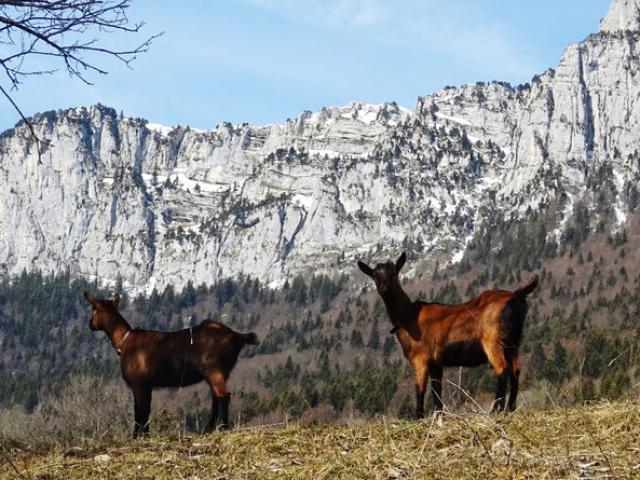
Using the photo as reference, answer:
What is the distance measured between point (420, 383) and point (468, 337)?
81 cm

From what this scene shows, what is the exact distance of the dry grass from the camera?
492 centimetres

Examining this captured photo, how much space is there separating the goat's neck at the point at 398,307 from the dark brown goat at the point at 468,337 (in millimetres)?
30

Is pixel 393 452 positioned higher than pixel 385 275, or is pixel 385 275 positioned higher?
pixel 385 275

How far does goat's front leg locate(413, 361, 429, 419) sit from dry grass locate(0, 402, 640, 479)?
1280mm

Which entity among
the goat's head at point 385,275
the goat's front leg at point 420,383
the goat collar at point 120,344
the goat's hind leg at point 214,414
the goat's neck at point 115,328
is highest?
the goat's head at point 385,275

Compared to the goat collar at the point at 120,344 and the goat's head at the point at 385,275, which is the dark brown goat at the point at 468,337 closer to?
the goat's head at the point at 385,275

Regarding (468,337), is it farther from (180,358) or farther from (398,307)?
(180,358)

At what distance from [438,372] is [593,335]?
112 meters

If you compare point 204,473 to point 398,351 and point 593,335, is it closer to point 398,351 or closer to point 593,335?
point 593,335

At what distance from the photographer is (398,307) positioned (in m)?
10.9

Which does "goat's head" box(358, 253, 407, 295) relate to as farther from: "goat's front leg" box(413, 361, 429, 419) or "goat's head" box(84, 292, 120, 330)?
"goat's head" box(84, 292, 120, 330)

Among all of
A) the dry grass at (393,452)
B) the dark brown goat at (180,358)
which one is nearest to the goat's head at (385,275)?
the dark brown goat at (180,358)

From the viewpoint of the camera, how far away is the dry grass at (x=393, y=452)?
16.1 feet

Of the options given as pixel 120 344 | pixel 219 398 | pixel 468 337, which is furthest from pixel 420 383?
pixel 120 344
